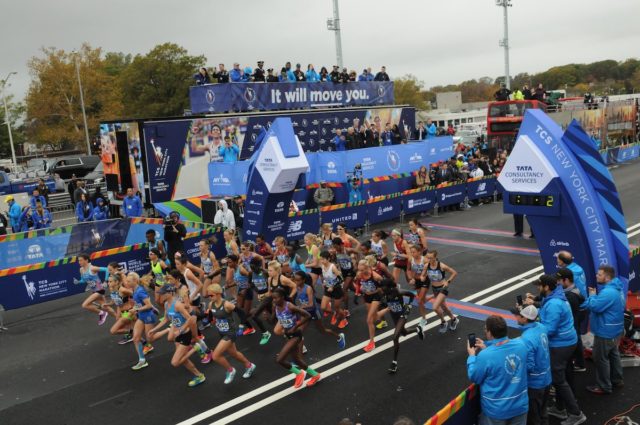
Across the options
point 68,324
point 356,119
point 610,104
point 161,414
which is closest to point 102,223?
point 68,324

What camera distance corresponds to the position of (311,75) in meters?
27.0

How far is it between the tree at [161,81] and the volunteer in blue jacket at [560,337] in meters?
59.1

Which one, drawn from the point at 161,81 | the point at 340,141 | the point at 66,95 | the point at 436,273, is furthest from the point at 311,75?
→ the point at 161,81

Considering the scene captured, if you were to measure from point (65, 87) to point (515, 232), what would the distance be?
4477 cm

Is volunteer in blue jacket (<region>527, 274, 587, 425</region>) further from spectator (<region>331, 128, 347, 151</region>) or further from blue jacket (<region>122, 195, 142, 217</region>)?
spectator (<region>331, 128, 347, 151</region>)

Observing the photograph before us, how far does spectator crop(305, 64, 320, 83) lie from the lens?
88.2 feet

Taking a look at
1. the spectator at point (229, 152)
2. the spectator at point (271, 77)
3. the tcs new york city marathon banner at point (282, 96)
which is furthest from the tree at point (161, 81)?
the spectator at point (229, 152)

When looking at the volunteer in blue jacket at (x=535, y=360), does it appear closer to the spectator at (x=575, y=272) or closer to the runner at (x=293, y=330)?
the spectator at (x=575, y=272)

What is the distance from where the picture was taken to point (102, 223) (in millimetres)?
15453

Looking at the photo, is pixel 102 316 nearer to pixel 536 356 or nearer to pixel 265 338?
pixel 265 338

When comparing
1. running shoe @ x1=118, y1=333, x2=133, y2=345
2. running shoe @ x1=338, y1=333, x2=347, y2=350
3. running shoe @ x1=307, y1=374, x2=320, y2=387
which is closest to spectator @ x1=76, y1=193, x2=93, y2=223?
running shoe @ x1=118, y1=333, x2=133, y2=345

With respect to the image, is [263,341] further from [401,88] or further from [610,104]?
[401,88]

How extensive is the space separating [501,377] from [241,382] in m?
4.72

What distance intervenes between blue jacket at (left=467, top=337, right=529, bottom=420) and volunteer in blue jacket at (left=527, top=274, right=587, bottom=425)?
1136mm
